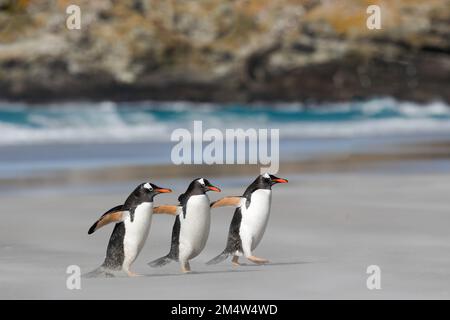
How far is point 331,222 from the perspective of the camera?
730 centimetres

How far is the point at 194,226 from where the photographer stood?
545 cm

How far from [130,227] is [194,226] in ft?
1.02

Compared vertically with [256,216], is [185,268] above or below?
below

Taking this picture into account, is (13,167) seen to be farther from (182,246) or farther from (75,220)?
(182,246)

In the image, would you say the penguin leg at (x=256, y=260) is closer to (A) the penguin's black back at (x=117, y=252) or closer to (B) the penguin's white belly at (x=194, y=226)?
(B) the penguin's white belly at (x=194, y=226)

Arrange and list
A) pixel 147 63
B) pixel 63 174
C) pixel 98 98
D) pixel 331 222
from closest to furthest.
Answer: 1. pixel 331 222
2. pixel 63 174
3. pixel 98 98
4. pixel 147 63

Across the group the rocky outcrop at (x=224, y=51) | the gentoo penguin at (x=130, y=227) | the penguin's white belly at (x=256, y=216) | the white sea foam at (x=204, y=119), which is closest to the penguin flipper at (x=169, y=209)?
the gentoo penguin at (x=130, y=227)

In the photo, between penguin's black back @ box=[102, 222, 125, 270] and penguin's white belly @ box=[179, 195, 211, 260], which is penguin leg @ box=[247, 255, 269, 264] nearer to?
penguin's white belly @ box=[179, 195, 211, 260]

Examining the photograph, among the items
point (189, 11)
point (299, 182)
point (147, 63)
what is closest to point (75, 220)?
point (299, 182)

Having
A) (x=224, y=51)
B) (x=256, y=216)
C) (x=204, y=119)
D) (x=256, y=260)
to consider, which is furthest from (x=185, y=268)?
(x=224, y=51)

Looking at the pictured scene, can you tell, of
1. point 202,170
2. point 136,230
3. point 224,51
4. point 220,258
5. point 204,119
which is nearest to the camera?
point 136,230

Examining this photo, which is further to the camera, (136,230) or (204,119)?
(204,119)

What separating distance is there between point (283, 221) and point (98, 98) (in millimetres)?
21614

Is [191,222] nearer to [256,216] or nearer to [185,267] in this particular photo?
[185,267]
